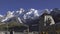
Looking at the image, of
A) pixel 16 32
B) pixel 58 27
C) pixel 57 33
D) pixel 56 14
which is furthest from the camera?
pixel 56 14

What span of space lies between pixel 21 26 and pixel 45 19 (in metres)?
5.60

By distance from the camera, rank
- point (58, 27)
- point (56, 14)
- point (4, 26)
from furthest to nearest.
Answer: point (56, 14) < point (4, 26) < point (58, 27)

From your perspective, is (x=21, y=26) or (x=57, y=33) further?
(x=21, y=26)

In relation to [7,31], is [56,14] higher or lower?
higher

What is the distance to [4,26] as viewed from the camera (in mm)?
39094

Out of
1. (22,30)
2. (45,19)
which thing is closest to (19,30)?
(22,30)

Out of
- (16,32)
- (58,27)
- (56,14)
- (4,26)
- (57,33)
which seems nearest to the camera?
(58,27)

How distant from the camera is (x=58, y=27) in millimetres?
19859

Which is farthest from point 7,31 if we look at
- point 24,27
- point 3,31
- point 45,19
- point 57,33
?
point 57,33

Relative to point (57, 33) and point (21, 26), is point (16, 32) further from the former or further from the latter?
point (57, 33)

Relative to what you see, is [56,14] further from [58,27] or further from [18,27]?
[58,27]

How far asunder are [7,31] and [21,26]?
2652 mm

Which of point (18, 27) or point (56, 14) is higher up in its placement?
point (56, 14)

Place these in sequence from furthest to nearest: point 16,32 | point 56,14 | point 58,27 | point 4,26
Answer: point 56,14, point 4,26, point 16,32, point 58,27
